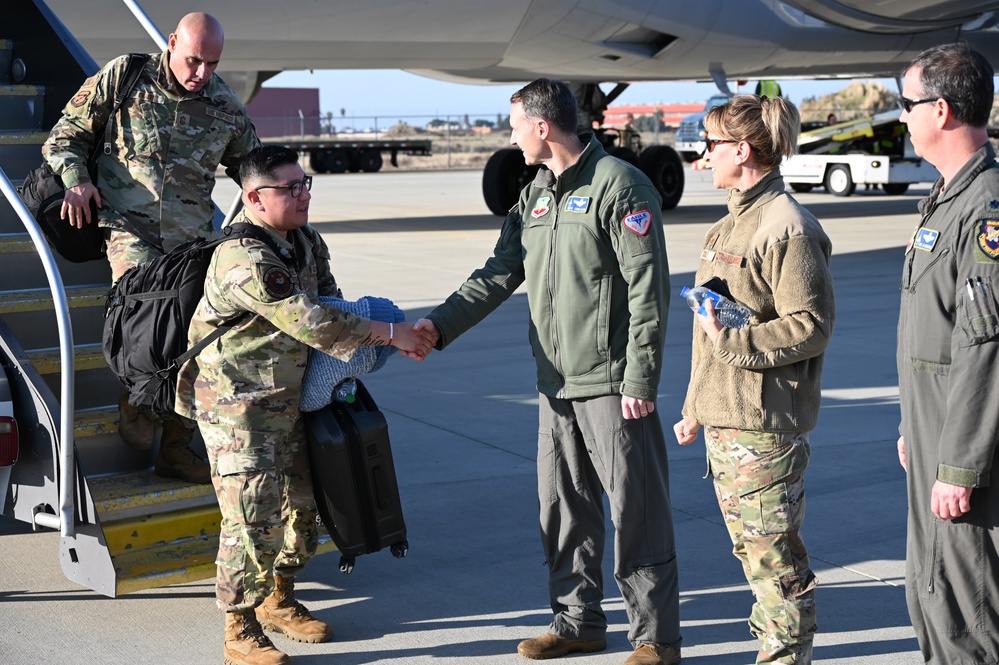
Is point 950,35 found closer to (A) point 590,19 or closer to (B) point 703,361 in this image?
(A) point 590,19

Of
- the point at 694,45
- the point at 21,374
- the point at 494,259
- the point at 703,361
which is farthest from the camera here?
the point at 694,45

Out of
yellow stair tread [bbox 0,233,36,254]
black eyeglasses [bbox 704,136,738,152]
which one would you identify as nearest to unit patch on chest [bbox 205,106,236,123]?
yellow stair tread [bbox 0,233,36,254]

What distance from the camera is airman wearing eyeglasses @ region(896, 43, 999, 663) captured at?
2566 millimetres

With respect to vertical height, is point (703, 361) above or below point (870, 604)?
above

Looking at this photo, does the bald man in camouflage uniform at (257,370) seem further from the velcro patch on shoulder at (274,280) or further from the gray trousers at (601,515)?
the gray trousers at (601,515)

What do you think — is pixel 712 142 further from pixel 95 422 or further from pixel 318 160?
pixel 318 160

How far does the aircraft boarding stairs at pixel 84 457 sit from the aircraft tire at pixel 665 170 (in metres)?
12.8

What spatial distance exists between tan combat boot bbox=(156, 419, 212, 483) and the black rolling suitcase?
0.82 meters

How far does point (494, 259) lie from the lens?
3932 mm

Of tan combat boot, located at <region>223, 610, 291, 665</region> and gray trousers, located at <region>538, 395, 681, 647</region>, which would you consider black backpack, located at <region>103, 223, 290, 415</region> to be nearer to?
tan combat boot, located at <region>223, 610, 291, 665</region>

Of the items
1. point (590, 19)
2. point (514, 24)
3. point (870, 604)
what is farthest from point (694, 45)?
point (870, 604)

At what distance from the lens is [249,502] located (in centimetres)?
359

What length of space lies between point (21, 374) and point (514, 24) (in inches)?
380

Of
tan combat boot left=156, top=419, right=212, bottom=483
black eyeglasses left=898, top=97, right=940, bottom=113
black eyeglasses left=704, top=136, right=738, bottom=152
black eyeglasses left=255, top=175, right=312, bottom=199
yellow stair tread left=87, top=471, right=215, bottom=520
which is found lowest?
yellow stair tread left=87, top=471, right=215, bottom=520
